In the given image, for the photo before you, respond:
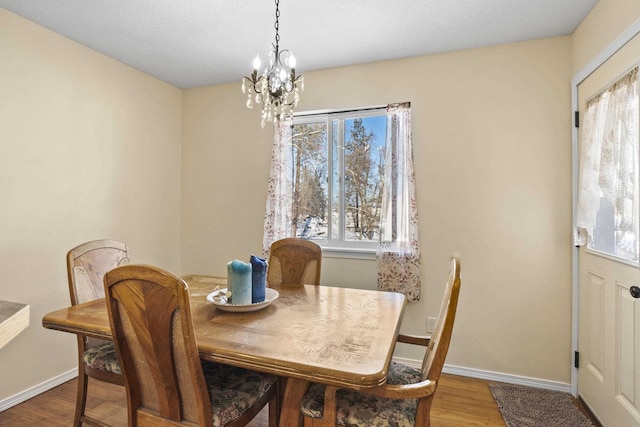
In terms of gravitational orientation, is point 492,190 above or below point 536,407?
above

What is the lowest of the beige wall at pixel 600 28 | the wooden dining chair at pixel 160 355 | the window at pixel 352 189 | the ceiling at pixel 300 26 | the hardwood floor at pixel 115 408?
the hardwood floor at pixel 115 408

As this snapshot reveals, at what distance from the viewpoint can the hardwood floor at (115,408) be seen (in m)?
2.05

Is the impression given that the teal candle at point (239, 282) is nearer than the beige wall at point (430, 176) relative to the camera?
Yes

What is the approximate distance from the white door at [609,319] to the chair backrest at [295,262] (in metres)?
1.73

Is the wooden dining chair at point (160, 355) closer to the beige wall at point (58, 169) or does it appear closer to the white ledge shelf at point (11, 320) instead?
the white ledge shelf at point (11, 320)

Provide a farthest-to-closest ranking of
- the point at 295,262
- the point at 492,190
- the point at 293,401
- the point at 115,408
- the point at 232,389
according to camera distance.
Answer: the point at 492,190, the point at 295,262, the point at 115,408, the point at 232,389, the point at 293,401

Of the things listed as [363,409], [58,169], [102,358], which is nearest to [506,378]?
[363,409]

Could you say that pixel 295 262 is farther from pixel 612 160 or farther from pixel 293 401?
pixel 612 160

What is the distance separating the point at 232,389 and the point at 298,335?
1.29 feet

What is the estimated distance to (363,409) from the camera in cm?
131

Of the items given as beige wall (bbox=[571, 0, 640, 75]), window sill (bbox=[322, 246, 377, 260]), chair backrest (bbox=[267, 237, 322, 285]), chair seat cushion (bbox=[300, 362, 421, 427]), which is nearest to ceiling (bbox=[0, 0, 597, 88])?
beige wall (bbox=[571, 0, 640, 75])

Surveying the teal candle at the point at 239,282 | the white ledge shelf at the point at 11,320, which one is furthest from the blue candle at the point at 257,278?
the white ledge shelf at the point at 11,320

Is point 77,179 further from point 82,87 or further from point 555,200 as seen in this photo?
point 555,200

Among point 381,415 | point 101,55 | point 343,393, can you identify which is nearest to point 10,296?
point 101,55
